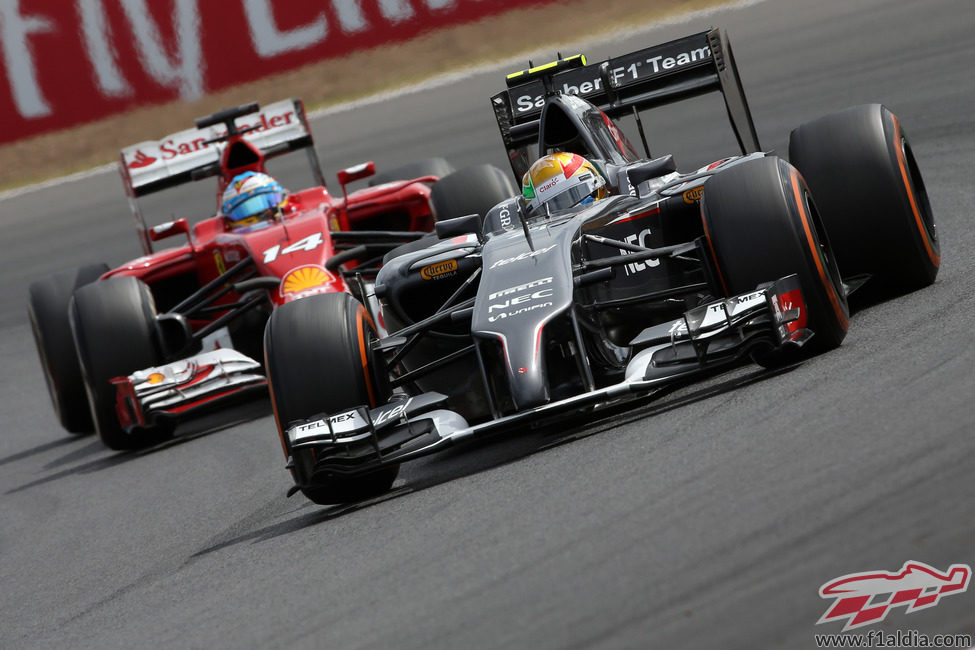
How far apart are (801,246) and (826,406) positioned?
3.50 feet

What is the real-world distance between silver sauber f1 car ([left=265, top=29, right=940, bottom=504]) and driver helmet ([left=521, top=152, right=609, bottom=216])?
0.04 ft

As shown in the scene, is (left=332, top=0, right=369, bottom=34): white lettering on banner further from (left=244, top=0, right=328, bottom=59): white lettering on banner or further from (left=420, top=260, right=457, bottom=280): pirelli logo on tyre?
(left=420, top=260, right=457, bottom=280): pirelli logo on tyre

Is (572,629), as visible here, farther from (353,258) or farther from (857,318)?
(353,258)

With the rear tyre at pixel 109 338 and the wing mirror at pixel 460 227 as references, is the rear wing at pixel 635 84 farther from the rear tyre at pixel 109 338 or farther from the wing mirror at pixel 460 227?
the rear tyre at pixel 109 338

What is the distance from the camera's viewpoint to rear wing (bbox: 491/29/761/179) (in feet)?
31.9

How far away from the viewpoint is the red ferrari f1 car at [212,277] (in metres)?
11.0

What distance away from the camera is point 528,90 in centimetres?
1045

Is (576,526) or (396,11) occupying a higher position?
(396,11)

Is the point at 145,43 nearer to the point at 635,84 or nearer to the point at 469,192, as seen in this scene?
the point at 469,192

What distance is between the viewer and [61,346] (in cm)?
1241

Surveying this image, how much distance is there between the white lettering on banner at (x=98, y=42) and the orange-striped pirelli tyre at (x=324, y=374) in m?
19.3

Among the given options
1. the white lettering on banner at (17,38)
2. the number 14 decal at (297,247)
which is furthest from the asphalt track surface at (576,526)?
the white lettering on banner at (17,38)

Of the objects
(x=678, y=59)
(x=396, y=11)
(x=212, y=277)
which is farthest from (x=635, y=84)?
(x=396, y=11)

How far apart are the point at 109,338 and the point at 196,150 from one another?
3638 millimetres
